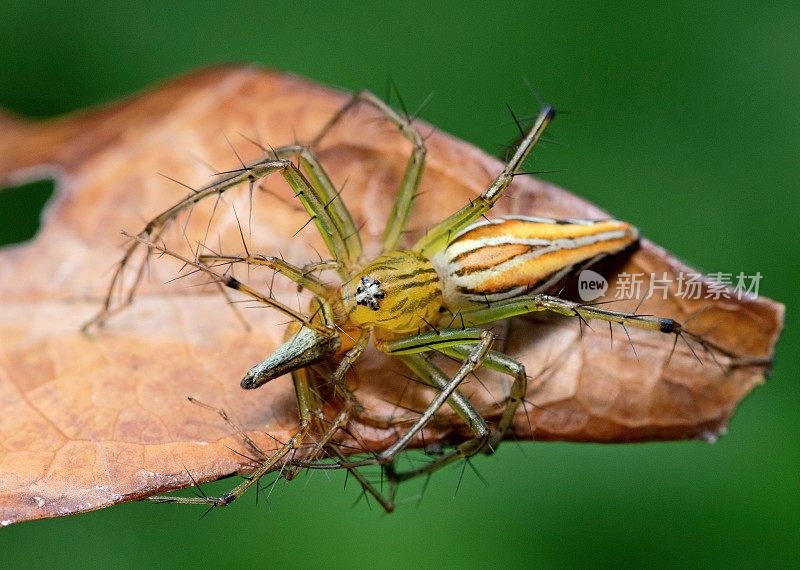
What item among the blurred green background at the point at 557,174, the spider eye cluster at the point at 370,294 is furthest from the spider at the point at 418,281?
the blurred green background at the point at 557,174

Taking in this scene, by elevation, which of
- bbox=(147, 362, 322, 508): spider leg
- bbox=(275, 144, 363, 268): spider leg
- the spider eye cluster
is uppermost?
bbox=(275, 144, 363, 268): spider leg

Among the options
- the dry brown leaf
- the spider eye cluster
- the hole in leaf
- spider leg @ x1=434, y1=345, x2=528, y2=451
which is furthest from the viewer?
the hole in leaf

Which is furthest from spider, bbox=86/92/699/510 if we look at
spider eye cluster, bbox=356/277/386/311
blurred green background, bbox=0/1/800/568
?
blurred green background, bbox=0/1/800/568


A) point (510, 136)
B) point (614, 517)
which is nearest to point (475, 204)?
point (510, 136)

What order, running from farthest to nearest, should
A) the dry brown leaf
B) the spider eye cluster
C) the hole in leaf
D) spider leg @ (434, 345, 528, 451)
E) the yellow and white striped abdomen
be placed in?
the hole in leaf, the yellow and white striped abdomen, the spider eye cluster, spider leg @ (434, 345, 528, 451), the dry brown leaf

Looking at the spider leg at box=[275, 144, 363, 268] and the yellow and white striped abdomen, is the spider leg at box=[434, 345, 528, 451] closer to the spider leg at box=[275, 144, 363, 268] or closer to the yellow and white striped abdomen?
the yellow and white striped abdomen

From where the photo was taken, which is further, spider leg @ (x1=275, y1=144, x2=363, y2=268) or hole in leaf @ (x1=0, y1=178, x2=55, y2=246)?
hole in leaf @ (x1=0, y1=178, x2=55, y2=246)

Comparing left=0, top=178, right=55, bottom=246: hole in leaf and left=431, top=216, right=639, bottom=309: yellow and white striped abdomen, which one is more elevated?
left=431, top=216, right=639, bottom=309: yellow and white striped abdomen

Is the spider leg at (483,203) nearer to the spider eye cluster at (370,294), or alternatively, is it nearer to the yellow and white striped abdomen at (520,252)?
the yellow and white striped abdomen at (520,252)
